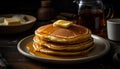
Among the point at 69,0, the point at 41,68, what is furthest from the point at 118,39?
the point at 69,0

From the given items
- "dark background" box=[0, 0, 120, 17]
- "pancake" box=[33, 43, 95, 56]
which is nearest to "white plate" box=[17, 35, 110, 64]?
"pancake" box=[33, 43, 95, 56]

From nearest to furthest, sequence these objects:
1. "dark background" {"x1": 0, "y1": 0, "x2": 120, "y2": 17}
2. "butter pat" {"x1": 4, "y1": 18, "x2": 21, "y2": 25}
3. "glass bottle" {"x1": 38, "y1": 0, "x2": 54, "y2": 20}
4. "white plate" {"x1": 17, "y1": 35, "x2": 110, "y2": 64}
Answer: "white plate" {"x1": 17, "y1": 35, "x2": 110, "y2": 64} < "butter pat" {"x1": 4, "y1": 18, "x2": 21, "y2": 25} < "glass bottle" {"x1": 38, "y1": 0, "x2": 54, "y2": 20} < "dark background" {"x1": 0, "y1": 0, "x2": 120, "y2": 17}

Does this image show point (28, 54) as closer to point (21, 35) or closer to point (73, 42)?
point (73, 42)

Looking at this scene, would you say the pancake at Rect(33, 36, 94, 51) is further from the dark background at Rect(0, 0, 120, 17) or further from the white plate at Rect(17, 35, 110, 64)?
the dark background at Rect(0, 0, 120, 17)

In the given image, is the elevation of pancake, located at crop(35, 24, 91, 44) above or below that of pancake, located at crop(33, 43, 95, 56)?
above

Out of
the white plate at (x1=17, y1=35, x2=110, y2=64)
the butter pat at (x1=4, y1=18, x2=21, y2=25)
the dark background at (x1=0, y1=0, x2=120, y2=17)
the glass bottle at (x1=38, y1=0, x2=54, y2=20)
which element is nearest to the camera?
the white plate at (x1=17, y1=35, x2=110, y2=64)

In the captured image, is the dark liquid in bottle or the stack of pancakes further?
the dark liquid in bottle

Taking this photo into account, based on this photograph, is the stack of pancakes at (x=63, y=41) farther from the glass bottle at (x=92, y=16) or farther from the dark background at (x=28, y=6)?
the dark background at (x=28, y=6)
